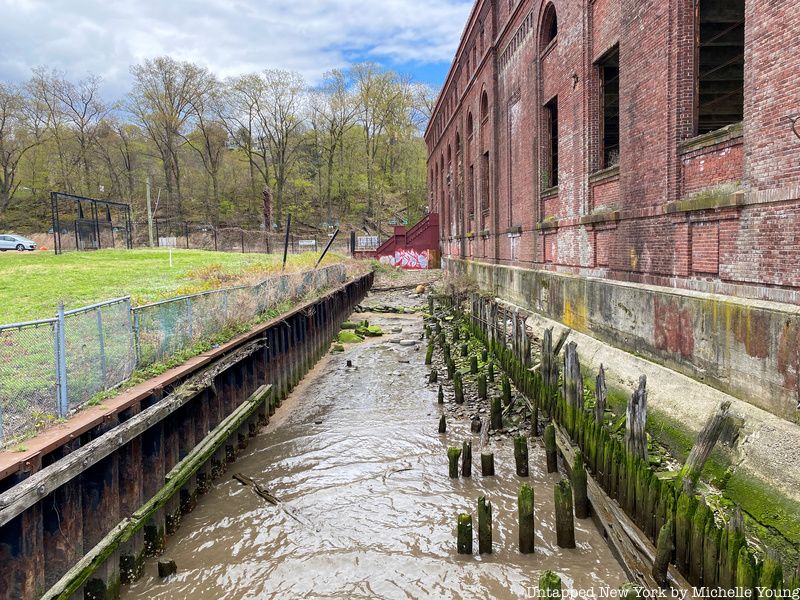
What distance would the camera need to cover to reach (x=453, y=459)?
7.81 m

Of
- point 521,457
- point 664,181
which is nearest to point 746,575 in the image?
point 521,457

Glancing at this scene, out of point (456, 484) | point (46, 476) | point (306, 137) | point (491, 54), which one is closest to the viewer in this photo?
point (46, 476)

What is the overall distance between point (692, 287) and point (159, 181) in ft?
208

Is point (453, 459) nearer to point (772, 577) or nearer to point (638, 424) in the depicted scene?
point (638, 424)

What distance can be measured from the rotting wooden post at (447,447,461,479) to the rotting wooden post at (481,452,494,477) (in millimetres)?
381

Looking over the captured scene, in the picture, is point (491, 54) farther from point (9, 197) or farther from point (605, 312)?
point (9, 197)

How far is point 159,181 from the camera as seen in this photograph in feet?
203

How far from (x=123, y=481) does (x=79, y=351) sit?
143cm

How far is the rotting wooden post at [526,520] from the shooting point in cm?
572

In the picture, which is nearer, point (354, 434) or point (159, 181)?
point (354, 434)

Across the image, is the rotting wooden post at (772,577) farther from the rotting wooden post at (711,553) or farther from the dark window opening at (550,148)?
the dark window opening at (550,148)

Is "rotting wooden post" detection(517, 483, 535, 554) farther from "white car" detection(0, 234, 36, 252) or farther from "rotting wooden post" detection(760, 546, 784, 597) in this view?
"white car" detection(0, 234, 36, 252)

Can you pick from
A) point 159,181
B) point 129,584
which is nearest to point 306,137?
point 159,181

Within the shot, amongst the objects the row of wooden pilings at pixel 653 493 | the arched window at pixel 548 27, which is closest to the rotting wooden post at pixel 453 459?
the row of wooden pilings at pixel 653 493
